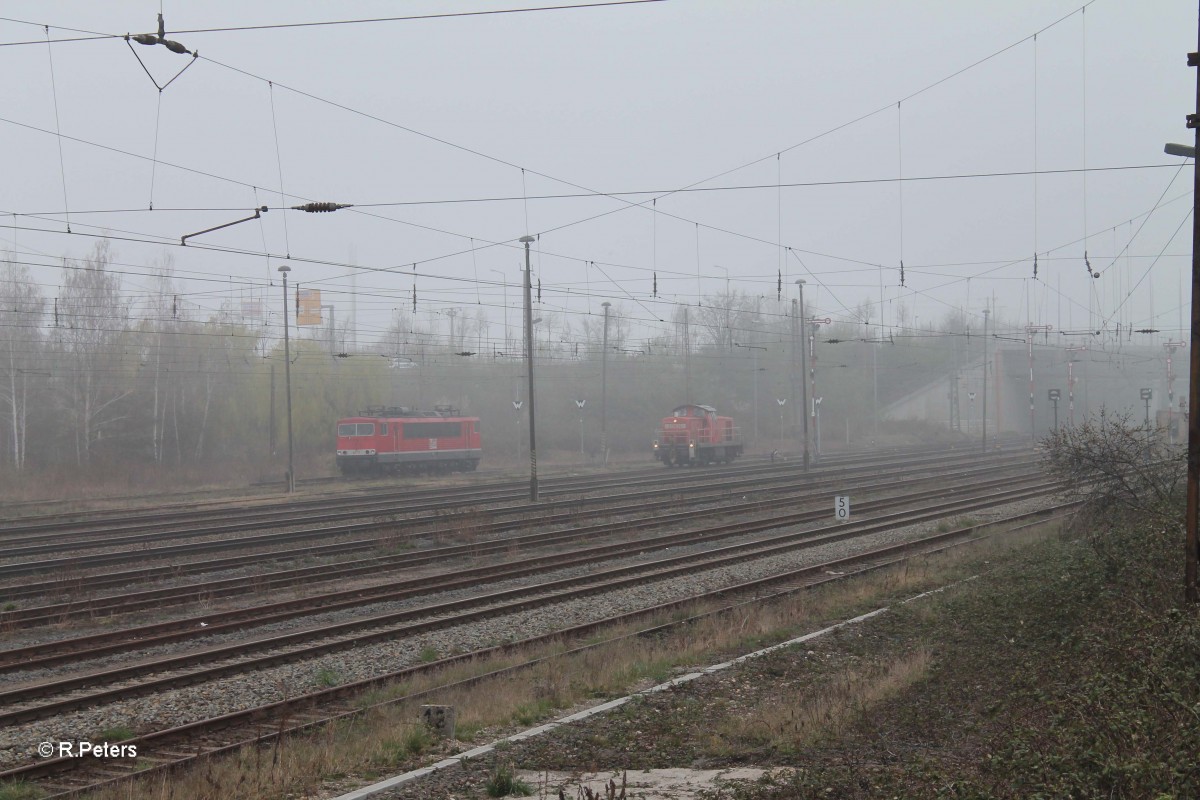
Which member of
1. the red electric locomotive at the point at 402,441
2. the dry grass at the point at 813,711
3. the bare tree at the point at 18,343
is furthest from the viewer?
the red electric locomotive at the point at 402,441

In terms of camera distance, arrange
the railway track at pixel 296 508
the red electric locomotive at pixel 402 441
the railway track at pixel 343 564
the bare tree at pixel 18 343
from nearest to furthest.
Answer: the railway track at pixel 343 564, the railway track at pixel 296 508, the bare tree at pixel 18 343, the red electric locomotive at pixel 402 441

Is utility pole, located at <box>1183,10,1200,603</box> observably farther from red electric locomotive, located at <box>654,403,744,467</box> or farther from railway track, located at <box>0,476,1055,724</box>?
red electric locomotive, located at <box>654,403,744,467</box>

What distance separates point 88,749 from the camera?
8656 millimetres

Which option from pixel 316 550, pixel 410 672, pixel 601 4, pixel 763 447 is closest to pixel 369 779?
pixel 410 672

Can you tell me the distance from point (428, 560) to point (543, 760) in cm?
1282

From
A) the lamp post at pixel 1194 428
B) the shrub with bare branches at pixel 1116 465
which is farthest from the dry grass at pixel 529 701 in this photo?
the shrub with bare branches at pixel 1116 465

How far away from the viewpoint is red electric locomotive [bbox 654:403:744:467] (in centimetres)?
5153

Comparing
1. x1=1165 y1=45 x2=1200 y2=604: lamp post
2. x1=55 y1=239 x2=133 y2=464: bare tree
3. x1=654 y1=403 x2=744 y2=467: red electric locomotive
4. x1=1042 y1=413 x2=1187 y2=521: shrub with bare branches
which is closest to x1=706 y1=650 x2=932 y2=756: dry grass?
x1=1165 y1=45 x2=1200 y2=604: lamp post

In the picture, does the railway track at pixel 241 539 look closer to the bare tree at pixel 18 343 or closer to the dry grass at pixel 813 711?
the dry grass at pixel 813 711

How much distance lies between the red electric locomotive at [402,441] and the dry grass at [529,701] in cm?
3294

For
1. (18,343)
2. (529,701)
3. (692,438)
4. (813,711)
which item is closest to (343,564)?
(529,701)

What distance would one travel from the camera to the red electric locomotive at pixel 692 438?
5153 cm

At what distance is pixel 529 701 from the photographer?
1062 centimetres

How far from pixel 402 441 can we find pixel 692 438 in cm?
1491
